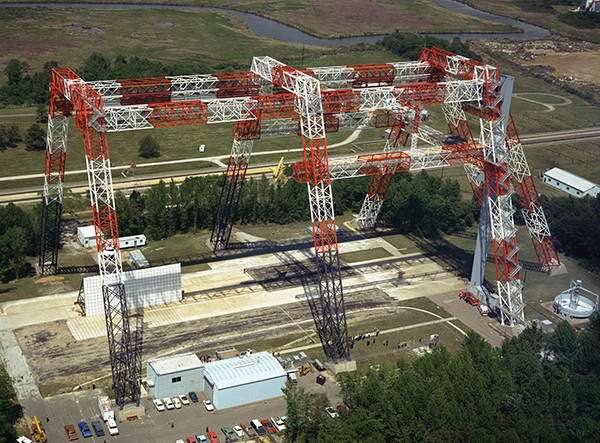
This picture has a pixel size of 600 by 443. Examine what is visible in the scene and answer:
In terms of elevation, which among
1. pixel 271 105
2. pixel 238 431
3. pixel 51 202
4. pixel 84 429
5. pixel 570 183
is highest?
pixel 271 105

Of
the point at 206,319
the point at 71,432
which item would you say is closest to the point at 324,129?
the point at 206,319

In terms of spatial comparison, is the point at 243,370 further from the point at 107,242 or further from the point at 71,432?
A: the point at 107,242

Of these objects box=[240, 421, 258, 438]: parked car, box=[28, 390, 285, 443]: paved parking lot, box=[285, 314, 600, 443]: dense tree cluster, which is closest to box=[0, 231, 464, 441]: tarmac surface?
box=[28, 390, 285, 443]: paved parking lot

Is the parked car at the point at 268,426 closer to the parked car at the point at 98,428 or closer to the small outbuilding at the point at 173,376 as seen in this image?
the small outbuilding at the point at 173,376

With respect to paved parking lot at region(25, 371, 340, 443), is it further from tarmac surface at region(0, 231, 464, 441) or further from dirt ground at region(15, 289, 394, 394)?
dirt ground at region(15, 289, 394, 394)

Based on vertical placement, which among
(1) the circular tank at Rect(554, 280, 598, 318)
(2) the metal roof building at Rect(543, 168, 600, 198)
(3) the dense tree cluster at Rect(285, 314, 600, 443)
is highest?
(3) the dense tree cluster at Rect(285, 314, 600, 443)

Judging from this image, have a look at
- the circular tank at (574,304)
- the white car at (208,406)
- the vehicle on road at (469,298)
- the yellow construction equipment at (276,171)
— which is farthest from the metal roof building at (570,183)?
the white car at (208,406)

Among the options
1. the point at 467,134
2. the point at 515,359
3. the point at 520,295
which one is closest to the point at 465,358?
the point at 515,359
